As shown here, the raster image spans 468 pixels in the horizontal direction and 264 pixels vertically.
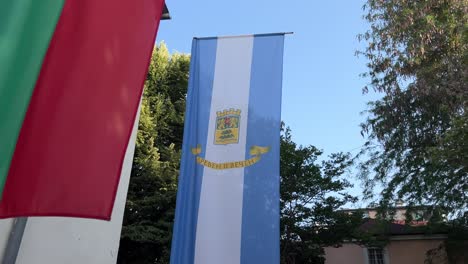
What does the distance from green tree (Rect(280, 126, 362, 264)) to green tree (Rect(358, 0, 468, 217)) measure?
2211 mm

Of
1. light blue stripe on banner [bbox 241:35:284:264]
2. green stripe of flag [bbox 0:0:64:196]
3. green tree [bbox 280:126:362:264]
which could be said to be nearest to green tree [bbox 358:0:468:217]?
green tree [bbox 280:126:362:264]

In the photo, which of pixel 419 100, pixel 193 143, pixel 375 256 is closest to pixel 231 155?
pixel 193 143

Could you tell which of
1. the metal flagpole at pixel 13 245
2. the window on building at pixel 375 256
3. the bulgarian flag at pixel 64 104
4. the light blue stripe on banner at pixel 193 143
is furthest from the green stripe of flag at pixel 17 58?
the window on building at pixel 375 256

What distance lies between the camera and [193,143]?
5.63 m

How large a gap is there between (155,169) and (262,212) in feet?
39.5

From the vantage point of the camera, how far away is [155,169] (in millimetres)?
16734

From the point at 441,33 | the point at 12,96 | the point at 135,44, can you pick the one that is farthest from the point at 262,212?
the point at 441,33

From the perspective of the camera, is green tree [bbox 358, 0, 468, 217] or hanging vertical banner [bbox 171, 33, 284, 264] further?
green tree [bbox 358, 0, 468, 217]

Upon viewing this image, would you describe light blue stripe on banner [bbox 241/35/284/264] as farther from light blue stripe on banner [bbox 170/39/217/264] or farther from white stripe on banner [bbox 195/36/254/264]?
light blue stripe on banner [bbox 170/39/217/264]

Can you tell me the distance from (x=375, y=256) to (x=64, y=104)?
26.2 meters

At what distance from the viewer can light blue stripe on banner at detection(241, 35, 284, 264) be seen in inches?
199

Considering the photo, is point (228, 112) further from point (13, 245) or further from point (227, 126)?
point (13, 245)

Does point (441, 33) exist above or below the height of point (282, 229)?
above

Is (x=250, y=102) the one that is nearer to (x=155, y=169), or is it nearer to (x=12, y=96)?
(x=12, y=96)
